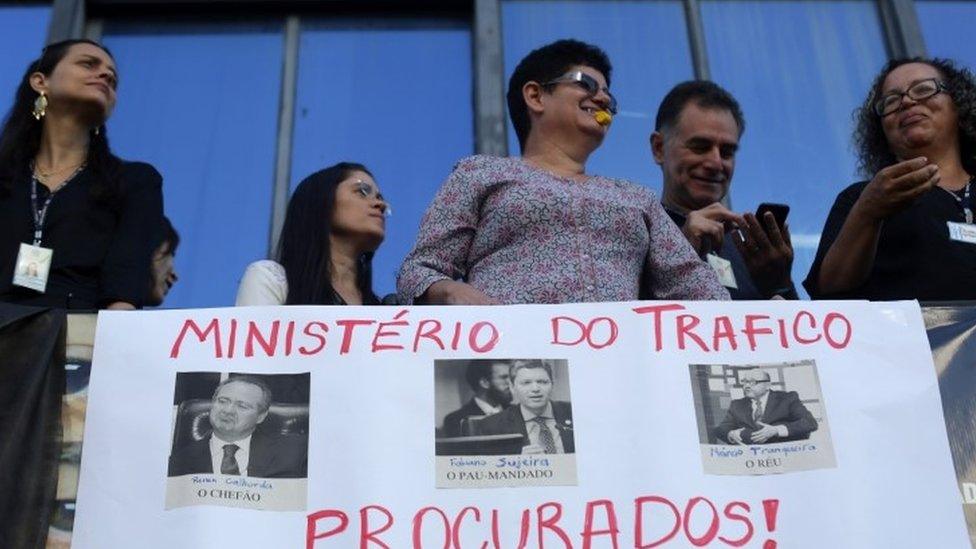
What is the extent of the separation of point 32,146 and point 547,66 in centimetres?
137

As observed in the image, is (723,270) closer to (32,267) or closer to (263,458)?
(263,458)

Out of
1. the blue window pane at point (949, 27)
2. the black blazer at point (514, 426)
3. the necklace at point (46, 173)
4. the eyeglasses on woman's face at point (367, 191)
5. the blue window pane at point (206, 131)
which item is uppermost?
the blue window pane at point (949, 27)

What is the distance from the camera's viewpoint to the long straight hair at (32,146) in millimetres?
3139

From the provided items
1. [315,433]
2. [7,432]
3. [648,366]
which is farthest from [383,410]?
[7,432]

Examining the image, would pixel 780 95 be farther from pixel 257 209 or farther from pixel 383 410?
pixel 383 410

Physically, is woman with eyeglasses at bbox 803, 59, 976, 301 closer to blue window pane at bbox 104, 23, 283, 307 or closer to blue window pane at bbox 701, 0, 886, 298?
blue window pane at bbox 701, 0, 886, 298

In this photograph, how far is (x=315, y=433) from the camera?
219 centimetres

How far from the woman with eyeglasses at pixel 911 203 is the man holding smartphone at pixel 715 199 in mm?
168

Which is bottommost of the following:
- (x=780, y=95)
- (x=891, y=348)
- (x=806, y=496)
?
(x=806, y=496)

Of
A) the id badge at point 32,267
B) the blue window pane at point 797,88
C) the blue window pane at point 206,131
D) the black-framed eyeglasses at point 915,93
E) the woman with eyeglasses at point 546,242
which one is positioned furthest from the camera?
the blue window pane at point 797,88

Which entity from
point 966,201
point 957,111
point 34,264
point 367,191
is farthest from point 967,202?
point 34,264

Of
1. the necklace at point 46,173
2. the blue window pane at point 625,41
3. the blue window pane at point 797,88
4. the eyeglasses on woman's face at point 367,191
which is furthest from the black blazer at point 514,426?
the blue window pane at point 625,41

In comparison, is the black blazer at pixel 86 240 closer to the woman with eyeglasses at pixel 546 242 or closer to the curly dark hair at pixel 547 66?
the woman with eyeglasses at pixel 546 242

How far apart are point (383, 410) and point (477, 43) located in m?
3.80
